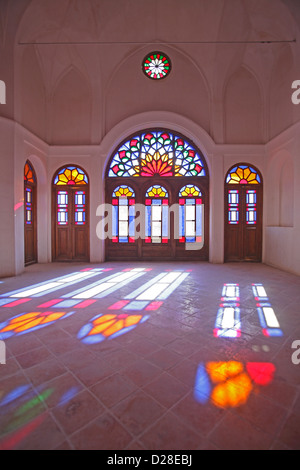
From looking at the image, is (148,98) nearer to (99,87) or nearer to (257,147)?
(99,87)

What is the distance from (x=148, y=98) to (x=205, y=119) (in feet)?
6.19

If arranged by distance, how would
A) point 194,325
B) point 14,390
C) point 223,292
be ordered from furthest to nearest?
point 223,292
point 194,325
point 14,390

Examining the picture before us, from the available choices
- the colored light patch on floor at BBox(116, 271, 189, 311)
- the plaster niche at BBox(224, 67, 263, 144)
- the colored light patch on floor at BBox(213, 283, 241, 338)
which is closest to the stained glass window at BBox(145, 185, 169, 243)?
the colored light patch on floor at BBox(116, 271, 189, 311)

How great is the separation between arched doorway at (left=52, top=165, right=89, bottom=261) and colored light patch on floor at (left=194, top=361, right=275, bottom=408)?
21.4 ft

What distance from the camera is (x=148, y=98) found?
779cm

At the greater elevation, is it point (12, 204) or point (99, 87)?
point (99, 87)

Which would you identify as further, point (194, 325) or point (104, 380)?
point (194, 325)

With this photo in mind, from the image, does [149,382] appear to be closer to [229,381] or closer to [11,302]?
[229,381]

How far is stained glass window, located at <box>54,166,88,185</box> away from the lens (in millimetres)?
7938

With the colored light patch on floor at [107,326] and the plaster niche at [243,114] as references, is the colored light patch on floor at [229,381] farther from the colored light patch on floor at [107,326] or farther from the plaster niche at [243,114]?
the plaster niche at [243,114]

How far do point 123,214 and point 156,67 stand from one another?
4.65 metres
